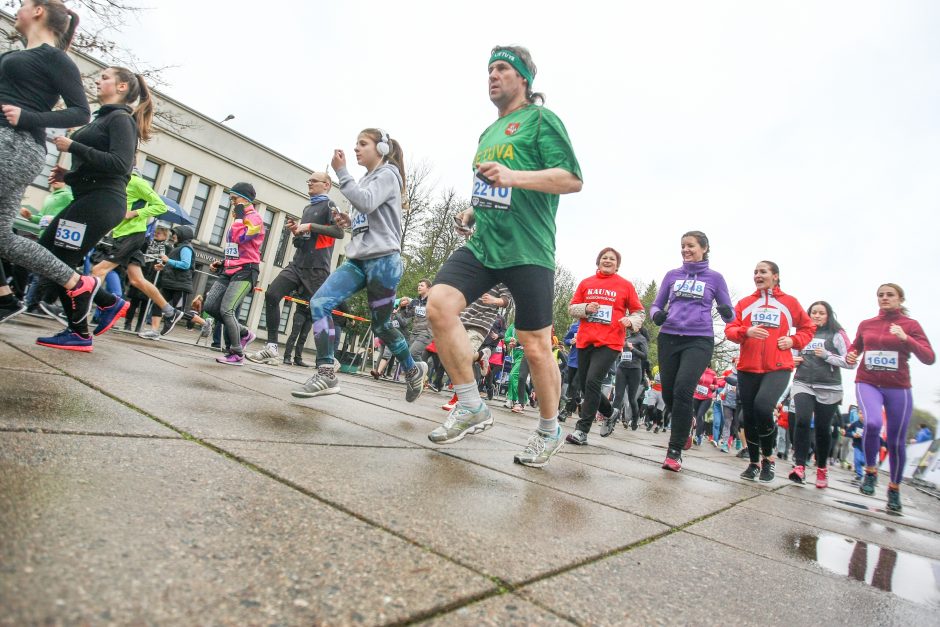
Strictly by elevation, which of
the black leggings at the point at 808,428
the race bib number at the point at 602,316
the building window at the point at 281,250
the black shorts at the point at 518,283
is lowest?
the black leggings at the point at 808,428

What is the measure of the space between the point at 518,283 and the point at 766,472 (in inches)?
142

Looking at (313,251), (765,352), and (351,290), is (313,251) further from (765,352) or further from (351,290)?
(765,352)

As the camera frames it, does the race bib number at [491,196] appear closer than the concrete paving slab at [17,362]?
No

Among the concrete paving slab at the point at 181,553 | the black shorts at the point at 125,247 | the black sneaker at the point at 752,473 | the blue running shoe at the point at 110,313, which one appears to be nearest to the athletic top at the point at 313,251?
the black shorts at the point at 125,247

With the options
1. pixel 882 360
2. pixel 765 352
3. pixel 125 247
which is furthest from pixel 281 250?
pixel 882 360

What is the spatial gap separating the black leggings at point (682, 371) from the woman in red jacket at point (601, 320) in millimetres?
444

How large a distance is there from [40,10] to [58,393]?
2812mm

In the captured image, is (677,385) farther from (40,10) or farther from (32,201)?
(32,201)

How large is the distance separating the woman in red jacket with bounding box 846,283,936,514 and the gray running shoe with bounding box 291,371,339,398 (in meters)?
4.92

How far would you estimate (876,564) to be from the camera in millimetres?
2213

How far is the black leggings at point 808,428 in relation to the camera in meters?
5.83

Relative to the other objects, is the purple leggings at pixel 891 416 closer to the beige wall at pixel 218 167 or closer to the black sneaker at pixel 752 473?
the black sneaker at pixel 752 473

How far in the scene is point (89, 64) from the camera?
72.2 ft

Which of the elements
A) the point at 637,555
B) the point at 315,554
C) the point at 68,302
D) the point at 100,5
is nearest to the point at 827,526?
the point at 637,555
